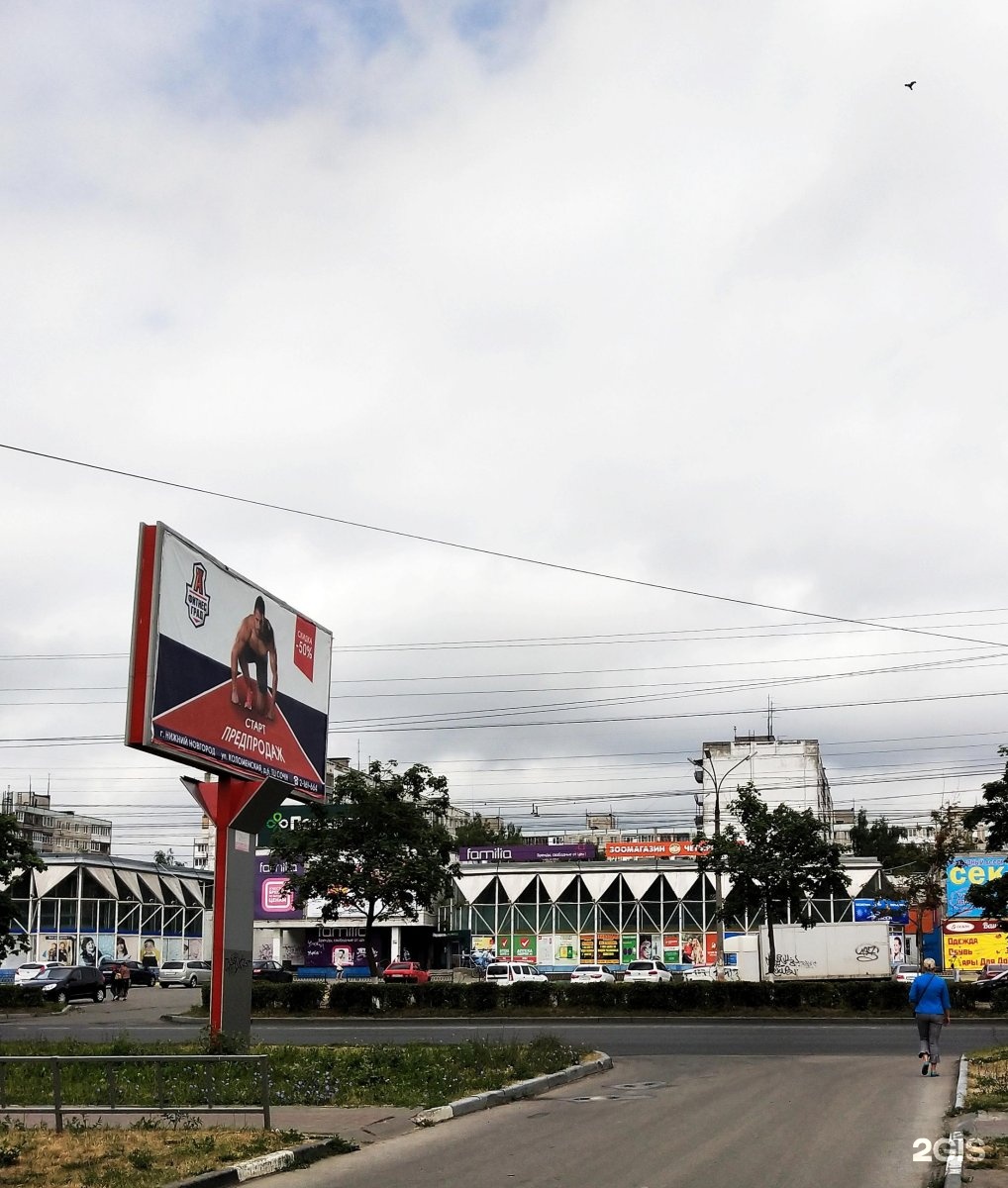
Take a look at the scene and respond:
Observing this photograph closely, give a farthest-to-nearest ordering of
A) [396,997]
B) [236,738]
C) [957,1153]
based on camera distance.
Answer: [396,997] → [236,738] → [957,1153]

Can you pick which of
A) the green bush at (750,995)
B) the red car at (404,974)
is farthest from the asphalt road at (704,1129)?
the red car at (404,974)

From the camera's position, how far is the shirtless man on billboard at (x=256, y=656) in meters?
25.2

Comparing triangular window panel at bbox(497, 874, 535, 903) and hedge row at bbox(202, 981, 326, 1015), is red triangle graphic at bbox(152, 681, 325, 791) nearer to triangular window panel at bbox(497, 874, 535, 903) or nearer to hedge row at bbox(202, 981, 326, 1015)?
hedge row at bbox(202, 981, 326, 1015)

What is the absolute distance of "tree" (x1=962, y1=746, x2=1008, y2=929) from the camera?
2767 centimetres

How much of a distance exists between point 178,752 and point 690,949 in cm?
6387

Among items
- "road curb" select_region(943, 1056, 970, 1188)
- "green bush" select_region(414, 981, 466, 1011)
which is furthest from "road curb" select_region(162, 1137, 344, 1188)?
"green bush" select_region(414, 981, 466, 1011)

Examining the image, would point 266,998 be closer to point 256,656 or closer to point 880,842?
point 256,656

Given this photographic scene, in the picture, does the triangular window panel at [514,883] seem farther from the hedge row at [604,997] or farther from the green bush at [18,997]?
the hedge row at [604,997]

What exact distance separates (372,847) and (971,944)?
33.6 metres

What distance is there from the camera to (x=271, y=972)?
67188 mm

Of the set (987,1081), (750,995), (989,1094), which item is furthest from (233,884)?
(750,995)

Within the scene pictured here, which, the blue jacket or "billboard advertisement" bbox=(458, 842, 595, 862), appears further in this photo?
"billboard advertisement" bbox=(458, 842, 595, 862)

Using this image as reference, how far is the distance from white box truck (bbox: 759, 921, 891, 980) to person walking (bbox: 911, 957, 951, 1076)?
136ft

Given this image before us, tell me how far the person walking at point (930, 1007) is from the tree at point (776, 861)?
2394 cm
